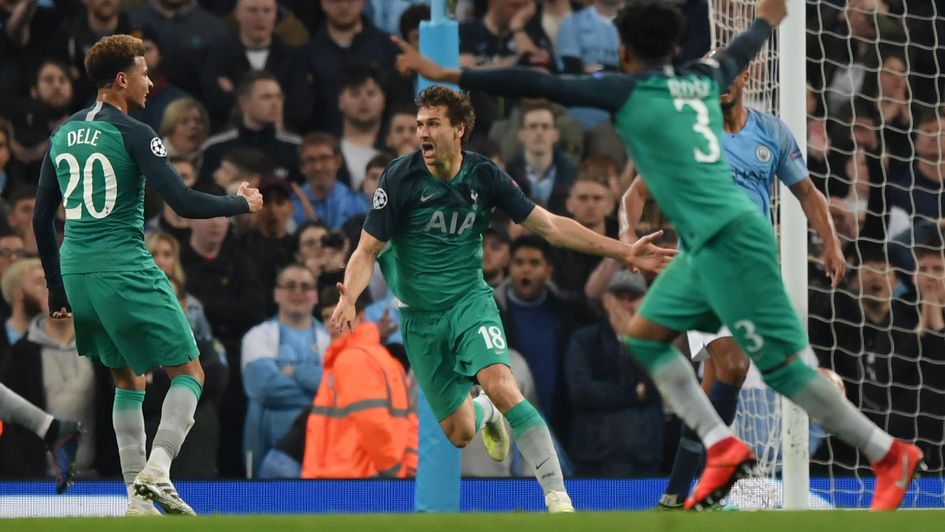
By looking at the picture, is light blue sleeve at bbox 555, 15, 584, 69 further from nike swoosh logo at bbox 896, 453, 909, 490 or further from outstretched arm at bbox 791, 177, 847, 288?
nike swoosh logo at bbox 896, 453, 909, 490

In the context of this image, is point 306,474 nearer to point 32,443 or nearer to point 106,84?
point 32,443

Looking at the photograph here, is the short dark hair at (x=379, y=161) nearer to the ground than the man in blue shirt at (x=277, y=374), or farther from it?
farther from it

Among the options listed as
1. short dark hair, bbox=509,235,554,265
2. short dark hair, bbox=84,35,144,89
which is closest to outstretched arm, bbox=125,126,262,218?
short dark hair, bbox=84,35,144,89

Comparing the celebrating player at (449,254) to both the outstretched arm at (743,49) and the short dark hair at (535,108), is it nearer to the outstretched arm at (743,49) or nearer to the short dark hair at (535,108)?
the outstretched arm at (743,49)

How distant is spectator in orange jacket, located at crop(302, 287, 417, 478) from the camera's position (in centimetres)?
918

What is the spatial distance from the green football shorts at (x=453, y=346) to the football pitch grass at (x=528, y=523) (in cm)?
250

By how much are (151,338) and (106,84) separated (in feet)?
3.78

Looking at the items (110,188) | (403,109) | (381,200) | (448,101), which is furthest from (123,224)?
(403,109)

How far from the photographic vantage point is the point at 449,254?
730 cm

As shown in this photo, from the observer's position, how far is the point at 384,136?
34.0ft

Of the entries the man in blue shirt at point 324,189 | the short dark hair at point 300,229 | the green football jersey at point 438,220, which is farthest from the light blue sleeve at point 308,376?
the green football jersey at point 438,220

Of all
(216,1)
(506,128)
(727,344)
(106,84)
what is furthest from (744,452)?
(216,1)

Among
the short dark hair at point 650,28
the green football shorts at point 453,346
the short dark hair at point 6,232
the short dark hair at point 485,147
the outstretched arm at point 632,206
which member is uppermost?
the short dark hair at point 650,28

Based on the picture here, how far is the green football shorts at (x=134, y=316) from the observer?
22.1 ft
